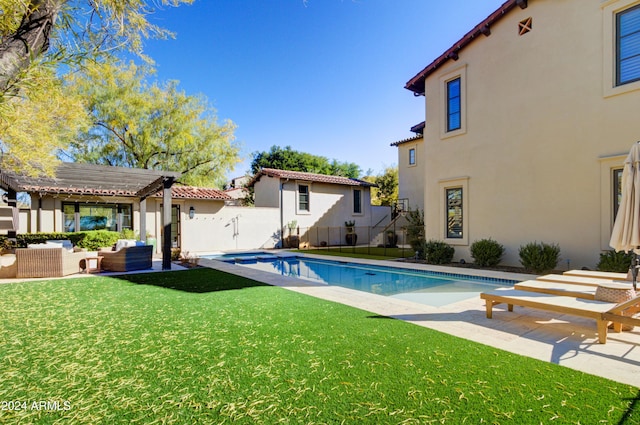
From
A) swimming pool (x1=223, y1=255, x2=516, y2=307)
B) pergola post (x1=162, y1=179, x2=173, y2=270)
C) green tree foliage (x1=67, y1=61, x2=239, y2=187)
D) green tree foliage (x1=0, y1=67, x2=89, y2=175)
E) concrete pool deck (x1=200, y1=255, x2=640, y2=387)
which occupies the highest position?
green tree foliage (x1=67, y1=61, x2=239, y2=187)

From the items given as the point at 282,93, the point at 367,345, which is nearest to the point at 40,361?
the point at 367,345

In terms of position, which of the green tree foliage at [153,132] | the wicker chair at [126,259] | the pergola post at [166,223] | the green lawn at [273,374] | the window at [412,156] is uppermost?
the green tree foliage at [153,132]

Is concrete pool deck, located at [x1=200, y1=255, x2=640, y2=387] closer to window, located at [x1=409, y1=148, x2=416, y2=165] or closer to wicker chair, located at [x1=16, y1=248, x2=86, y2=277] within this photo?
wicker chair, located at [x1=16, y1=248, x2=86, y2=277]

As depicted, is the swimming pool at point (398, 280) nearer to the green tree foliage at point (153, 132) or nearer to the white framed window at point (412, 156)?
the white framed window at point (412, 156)

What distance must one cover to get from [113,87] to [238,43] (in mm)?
11133

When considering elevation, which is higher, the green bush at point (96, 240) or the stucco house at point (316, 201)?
the stucco house at point (316, 201)

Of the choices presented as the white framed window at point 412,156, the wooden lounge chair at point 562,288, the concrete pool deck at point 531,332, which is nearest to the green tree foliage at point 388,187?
the white framed window at point 412,156

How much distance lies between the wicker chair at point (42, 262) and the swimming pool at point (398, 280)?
6778 mm

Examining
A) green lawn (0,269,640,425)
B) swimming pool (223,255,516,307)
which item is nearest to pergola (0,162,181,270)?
swimming pool (223,255,516,307)

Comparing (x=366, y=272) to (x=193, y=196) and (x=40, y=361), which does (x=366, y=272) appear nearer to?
(x=40, y=361)

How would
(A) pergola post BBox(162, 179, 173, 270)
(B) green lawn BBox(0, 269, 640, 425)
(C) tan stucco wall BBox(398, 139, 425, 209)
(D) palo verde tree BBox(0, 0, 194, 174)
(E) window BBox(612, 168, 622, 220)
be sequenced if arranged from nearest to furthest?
(D) palo verde tree BBox(0, 0, 194, 174) < (B) green lawn BBox(0, 269, 640, 425) < (E) window BBox(612, 168, 622, 220) < (A) pergola post BBox(162, 179, 173, 270) < (C) tan stucco wall BBox(398, 139, 425, 209)

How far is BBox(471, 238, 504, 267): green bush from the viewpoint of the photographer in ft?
36.6

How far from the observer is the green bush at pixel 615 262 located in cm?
820

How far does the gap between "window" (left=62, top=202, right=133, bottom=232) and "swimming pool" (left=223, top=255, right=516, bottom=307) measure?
30.8 feet
